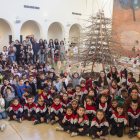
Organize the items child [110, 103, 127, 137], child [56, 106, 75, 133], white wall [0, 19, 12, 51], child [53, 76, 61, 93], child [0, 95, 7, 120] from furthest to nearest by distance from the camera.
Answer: white wall [0, 19, 12, 51], child [53, 76, 61, 93], child [0, 95, 7, 120], child [56, 106, 75, 133], child [110, 103, 127, 137]

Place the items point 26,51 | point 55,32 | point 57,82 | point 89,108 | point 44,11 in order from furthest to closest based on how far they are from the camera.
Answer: point 55,32
point 44,11
point 26,51
point 57,82
point 89,108

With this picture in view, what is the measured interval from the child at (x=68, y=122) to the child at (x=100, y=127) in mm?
455

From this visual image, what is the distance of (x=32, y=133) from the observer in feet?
10.1

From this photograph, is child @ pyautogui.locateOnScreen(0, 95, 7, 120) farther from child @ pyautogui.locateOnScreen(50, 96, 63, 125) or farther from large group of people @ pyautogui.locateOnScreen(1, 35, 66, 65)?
large group of people @ pyautogui.locateOnScreen(1, 35, 66, 65)

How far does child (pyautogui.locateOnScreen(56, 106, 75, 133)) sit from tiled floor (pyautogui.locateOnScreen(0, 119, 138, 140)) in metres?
0.09

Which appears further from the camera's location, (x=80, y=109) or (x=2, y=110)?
(x=2, y=110)

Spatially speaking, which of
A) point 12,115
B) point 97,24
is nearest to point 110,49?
point 97,24

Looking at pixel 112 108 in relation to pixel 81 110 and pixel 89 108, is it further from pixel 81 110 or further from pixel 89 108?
pixel 81 110

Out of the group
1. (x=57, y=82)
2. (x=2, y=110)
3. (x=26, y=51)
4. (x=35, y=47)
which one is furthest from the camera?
(x=35, y=47)

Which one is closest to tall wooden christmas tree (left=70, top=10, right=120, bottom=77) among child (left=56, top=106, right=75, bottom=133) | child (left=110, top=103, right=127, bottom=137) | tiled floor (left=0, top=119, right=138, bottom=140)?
child (left=110, top=103, right=127, bottom=137)

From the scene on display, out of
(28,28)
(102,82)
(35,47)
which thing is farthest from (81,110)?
(28,28)

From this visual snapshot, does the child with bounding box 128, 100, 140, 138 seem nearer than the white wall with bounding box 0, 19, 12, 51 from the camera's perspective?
Yes

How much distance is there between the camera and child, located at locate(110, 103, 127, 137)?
2.96 metres

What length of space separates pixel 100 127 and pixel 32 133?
1.36 metres
